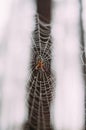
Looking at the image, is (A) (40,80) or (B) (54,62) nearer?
(B) (54,62)

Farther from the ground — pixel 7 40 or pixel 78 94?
pixel 7 40

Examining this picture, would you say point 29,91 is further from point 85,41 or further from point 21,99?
point 85,41

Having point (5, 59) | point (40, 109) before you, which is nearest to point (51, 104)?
point (40, 109)
